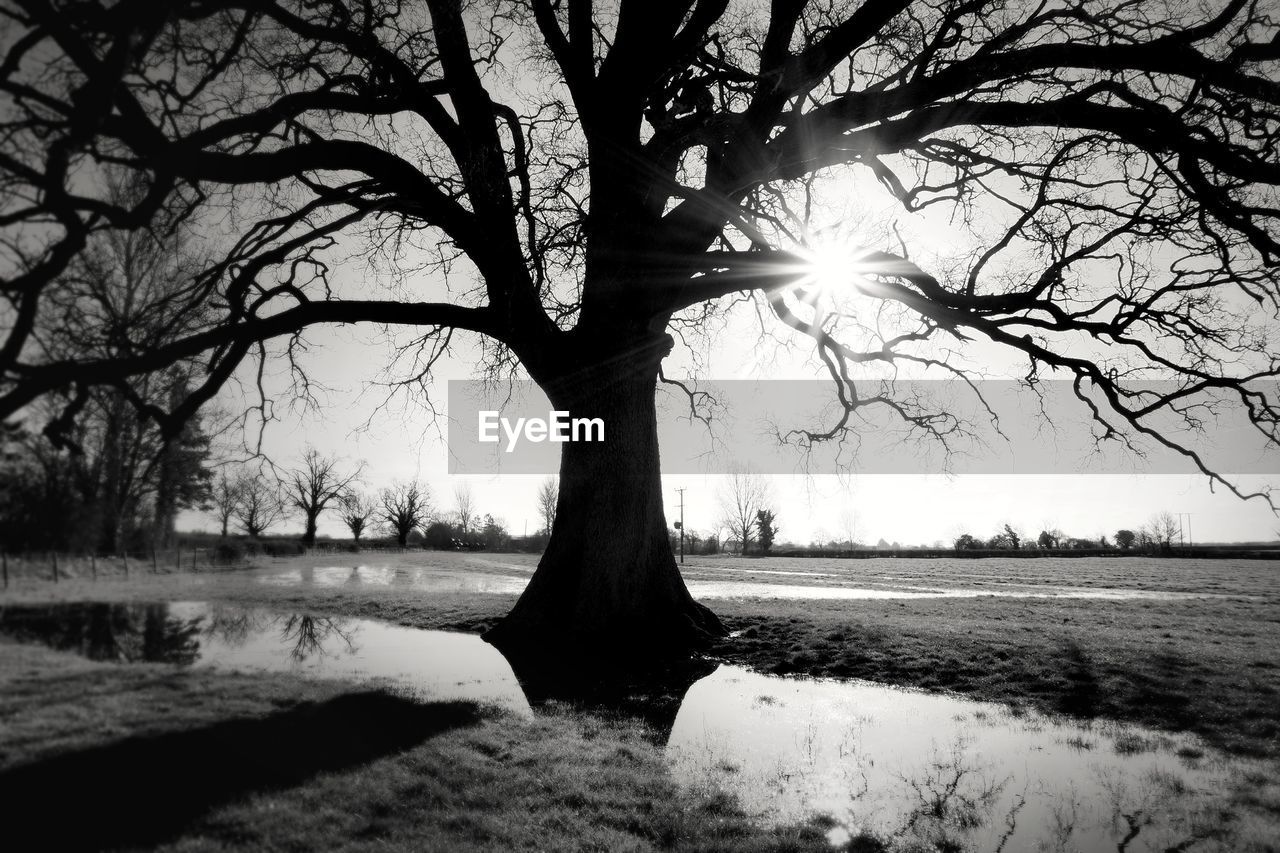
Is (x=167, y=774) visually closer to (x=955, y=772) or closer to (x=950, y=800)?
(x=950, y=800)

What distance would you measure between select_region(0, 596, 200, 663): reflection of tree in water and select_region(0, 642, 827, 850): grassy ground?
0.05 m

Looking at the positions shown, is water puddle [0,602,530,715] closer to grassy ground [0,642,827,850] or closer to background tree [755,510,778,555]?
grassy ground [0,642,827,850]

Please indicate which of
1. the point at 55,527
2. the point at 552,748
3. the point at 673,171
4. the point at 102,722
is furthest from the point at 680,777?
the point at 673,171

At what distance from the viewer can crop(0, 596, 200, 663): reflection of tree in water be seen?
6.84 ft

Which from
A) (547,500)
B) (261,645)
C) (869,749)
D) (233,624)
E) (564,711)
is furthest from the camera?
(547,500)

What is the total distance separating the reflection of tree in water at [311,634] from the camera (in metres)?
4.30

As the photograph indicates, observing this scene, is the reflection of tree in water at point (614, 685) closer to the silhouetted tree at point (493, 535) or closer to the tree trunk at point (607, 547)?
the tree trunk at point (607, 547)

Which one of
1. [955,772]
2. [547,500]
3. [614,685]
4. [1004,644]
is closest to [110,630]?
[955,772]

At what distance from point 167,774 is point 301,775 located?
908mm

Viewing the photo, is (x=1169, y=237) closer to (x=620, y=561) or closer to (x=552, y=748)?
(x=620, y=561)

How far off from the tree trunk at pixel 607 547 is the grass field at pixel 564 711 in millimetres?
1388

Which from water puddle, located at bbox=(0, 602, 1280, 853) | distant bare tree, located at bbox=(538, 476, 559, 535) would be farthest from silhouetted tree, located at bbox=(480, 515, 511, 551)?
water puddle, located at bbox=(0, 602, 1280, 853)

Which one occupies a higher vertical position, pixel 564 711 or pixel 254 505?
pixel 254 505

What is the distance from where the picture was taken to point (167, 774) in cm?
244
